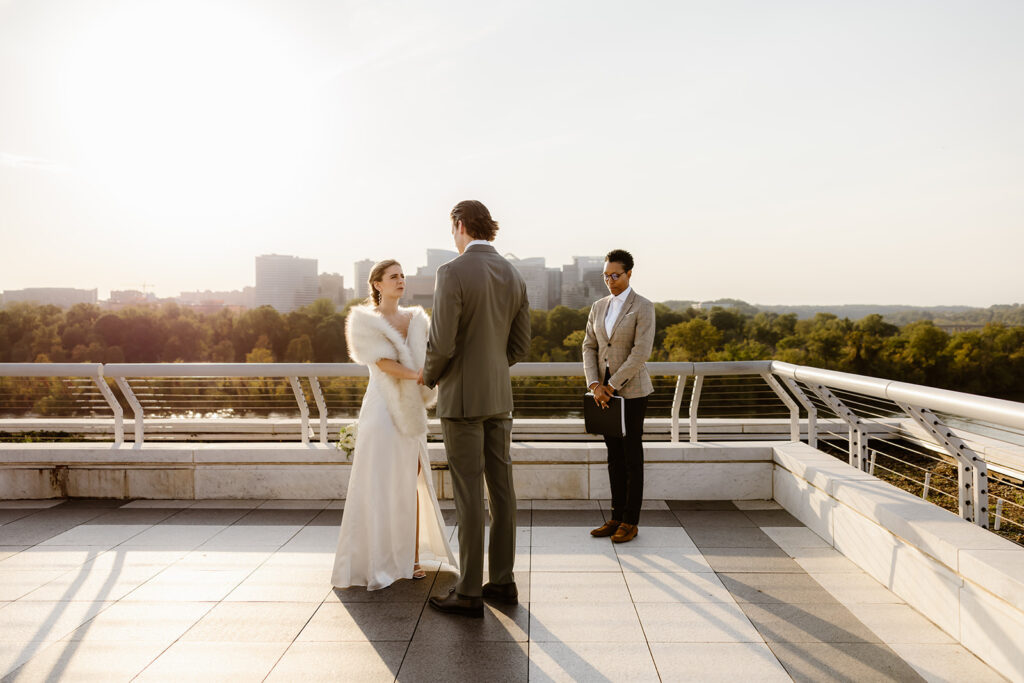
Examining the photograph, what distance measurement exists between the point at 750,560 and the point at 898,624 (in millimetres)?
995

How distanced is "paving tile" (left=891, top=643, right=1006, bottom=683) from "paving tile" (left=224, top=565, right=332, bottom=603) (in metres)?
2.79

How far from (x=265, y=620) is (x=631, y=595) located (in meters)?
1.86

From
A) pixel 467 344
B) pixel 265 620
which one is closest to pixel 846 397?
pixel 467 344

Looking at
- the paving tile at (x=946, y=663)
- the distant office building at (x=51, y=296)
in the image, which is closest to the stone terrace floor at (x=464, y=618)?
the paving tile at (x=946, y=663)

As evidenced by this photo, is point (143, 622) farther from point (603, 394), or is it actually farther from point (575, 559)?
point (603, 394)

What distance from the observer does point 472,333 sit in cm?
337

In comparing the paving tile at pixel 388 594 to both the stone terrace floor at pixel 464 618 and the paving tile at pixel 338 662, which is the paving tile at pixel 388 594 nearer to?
the stone terrace floor at pixel 464 618

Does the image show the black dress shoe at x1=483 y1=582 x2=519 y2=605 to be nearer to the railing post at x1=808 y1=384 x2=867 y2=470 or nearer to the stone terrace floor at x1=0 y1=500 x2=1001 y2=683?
the stone terrace floor at x1=0 y1=500 x2=1001 y2=683

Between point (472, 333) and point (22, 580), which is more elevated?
point (472, 333)

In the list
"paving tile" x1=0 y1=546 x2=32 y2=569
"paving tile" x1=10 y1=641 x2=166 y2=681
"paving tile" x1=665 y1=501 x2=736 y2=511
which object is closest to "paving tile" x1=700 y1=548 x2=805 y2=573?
"paving tile" x1=665 y1=501 x2=736 y2=511

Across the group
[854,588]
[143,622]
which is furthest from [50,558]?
[854,588]

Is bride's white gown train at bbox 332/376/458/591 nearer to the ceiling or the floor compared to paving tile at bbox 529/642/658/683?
nearer to the ceiling

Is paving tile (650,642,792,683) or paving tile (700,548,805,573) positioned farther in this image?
paving tile (700,548,805,573)

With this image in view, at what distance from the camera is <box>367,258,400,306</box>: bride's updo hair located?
3932mm
